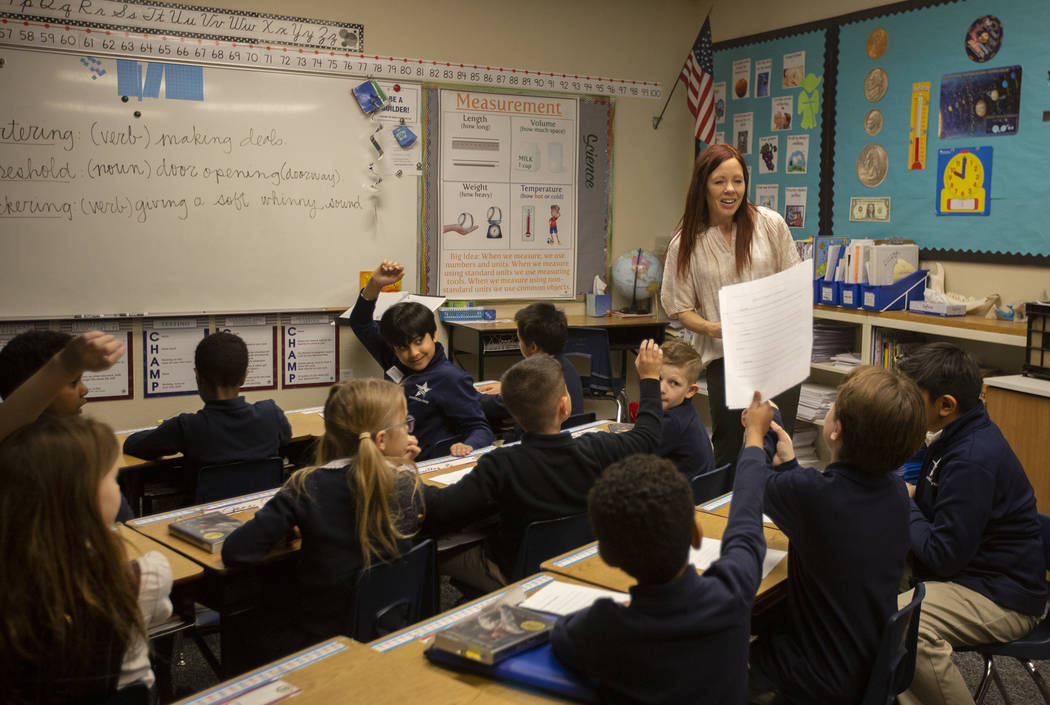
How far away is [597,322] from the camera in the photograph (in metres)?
5.72

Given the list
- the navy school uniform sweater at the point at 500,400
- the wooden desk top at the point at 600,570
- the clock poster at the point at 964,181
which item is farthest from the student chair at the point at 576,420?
the clock poster at the point at 964,181

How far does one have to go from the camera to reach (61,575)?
1.38 m

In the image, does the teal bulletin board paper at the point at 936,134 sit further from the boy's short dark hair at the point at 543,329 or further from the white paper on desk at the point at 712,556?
the white paper on desk at the point at 712,556

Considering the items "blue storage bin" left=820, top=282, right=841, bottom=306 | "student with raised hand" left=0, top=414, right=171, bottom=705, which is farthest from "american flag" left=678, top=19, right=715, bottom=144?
"student with raised hand" left=0, top=414, right=171, bottom=705

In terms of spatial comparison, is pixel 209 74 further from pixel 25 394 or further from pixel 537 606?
pixel 537 606

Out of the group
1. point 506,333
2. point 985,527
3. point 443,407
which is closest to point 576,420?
point 443,407

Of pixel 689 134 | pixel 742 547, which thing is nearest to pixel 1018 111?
pixel 689 134

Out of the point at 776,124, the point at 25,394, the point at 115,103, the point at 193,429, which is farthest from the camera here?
the point at 776,124

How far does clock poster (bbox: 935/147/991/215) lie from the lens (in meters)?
4.44

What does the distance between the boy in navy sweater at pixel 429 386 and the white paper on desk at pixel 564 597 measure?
4.51 ft

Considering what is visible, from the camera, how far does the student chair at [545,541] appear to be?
7.29ft

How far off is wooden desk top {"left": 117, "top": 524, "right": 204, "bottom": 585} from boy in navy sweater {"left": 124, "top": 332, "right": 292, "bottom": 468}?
619 mm

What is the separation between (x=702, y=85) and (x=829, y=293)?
1.76 meters

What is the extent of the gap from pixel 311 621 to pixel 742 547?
1.06 meters
